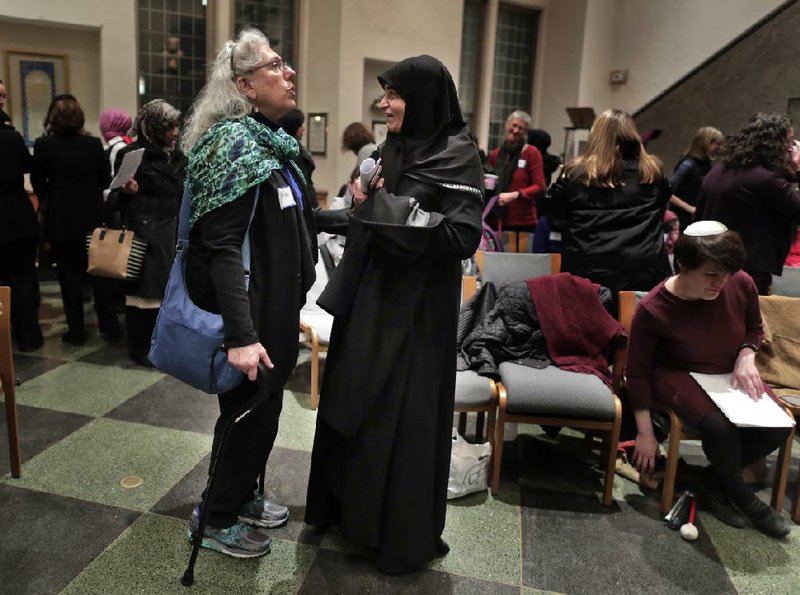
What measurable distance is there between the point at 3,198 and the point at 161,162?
95 centimetres

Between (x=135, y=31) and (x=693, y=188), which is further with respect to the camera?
(x=135, y=31)

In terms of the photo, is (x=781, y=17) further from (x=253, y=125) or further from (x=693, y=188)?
(x=253, y=125)

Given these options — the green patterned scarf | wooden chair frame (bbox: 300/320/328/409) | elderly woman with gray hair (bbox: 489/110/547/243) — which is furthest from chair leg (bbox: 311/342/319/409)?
elderly woman with gray hair (bbox: 489/110/547/243)

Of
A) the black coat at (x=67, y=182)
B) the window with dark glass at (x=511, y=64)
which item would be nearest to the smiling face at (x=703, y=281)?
the black coat at (x=67, y=182)

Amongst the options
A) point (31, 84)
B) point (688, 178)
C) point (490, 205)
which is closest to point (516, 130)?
point (490, 205)

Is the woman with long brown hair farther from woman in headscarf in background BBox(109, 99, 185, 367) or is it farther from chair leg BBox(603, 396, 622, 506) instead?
woman in headscarf in background BBox(109, 99, 185, 367)

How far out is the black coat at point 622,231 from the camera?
118 inches

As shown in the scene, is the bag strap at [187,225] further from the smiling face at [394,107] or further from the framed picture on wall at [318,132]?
the framed picture on wall at [318,132]

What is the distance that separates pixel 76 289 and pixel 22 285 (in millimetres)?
300

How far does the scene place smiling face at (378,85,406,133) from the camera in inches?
68.9

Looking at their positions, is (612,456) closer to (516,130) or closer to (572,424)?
(572,424)

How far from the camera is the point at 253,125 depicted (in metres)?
1.68

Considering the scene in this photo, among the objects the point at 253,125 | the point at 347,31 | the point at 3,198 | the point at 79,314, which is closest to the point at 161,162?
the point at 3,198

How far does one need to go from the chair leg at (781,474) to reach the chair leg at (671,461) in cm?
41
